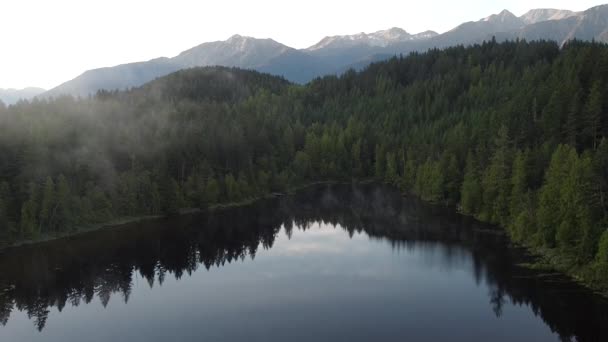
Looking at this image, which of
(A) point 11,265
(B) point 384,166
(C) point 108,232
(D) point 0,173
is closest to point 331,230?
(C) point 108,232

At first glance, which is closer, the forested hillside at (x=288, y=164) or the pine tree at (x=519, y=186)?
the forested hillside at (x=288, y=164)

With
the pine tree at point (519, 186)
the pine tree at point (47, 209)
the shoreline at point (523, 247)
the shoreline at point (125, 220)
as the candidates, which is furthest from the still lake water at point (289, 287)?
the pine tree at point (47, 209)

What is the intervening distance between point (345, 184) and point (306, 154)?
17076mm

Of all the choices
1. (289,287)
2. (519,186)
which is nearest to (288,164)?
(519,186)

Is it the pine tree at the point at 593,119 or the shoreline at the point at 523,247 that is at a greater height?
the pine tree at the point at 593,119

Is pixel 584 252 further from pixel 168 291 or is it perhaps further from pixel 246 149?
pixel 246 149

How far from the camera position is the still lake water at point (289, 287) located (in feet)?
165

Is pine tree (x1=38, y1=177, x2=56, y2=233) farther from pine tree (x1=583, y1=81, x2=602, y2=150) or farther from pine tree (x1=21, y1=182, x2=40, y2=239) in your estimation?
pine tree (x1=583, y1=81, x2=602, y2=150)

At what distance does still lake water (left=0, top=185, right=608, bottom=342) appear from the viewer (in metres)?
50.4

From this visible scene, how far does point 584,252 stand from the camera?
189 ft

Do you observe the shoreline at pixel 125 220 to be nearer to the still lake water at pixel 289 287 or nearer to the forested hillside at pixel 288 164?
the forested hillside at pixel 288 164

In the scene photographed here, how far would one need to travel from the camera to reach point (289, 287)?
211 feet

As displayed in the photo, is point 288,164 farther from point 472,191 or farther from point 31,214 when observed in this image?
point 31,214

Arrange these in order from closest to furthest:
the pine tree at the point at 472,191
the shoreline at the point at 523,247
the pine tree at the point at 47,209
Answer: the shoreline at the point at 523,247 → the pine tree at the point at 47,209 → the pine tree at the point at 472,191
